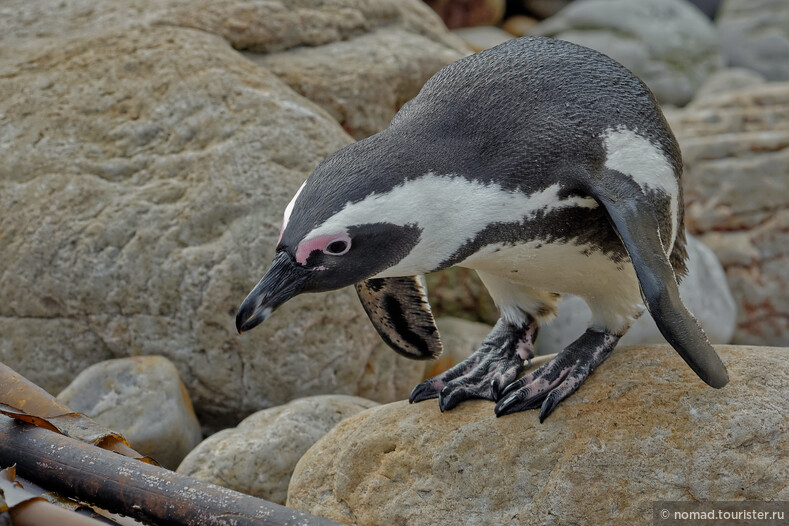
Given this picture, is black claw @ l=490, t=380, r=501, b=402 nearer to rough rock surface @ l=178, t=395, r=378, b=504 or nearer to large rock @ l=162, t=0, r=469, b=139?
rough rock surface @ l=178, t=395, r=378, b=504

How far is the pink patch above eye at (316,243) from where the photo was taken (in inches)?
65.1

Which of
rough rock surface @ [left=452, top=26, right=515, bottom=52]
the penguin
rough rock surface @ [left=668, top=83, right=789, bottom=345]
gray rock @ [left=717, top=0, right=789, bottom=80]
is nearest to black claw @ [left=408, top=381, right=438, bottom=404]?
the penguin

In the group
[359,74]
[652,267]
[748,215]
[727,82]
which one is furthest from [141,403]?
[727,82]

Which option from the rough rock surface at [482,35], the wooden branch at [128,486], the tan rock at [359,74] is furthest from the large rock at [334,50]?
the rough rock surface at [482,35]

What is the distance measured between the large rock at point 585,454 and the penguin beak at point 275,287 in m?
0.59

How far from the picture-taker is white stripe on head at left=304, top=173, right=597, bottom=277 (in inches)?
66.6

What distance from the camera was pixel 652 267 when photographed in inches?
67.9

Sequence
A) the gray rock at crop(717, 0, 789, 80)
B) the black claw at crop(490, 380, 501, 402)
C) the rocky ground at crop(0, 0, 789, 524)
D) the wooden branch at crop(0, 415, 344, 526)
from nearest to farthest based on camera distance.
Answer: the wooden branch at crop(0, 415, 344, 526) → the rocky ground at crop(0, 0, 789, 524) → the black claw at crop(490, 380, 501, 402) → the gray rock at crop(717, 0, 789, 80)

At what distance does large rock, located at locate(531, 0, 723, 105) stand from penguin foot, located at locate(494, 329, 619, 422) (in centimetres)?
623

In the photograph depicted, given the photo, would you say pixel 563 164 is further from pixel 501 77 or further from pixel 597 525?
pixel 597 525

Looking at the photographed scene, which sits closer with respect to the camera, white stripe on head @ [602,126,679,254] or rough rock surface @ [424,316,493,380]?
white stripe on head @ [602,126,679,254]

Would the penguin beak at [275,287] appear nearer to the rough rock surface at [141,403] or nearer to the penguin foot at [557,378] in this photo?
the penguin foot at [557,378]

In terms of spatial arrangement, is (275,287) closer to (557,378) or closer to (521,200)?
(521,200)

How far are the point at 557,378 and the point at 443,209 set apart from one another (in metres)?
0.57
